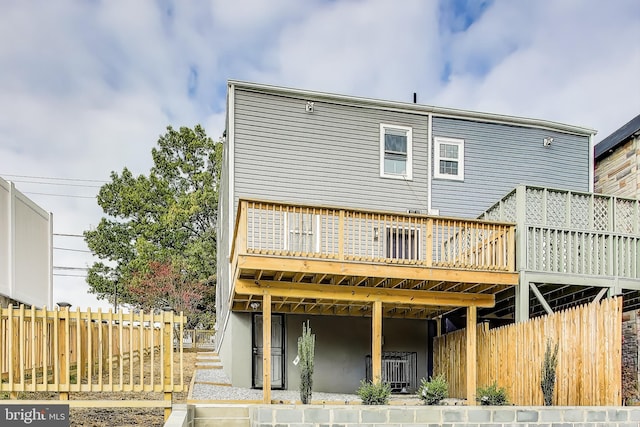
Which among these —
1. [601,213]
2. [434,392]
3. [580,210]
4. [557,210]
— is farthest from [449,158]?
[434,392]

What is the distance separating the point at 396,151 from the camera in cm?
1280

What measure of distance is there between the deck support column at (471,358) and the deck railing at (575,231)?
1.30m

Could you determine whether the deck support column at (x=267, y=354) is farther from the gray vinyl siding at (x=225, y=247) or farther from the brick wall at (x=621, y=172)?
the brick wall at (x=621, y=172)

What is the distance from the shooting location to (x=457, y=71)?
20.0m

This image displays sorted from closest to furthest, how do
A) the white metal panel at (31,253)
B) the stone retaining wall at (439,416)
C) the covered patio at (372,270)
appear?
the stone retaining wall at (439,416) → the covered patio at (372,270) → the white metal panel at (31,253)

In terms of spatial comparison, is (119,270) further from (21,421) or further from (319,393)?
(21,421)

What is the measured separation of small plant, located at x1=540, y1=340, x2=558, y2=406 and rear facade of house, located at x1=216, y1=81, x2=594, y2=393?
2.09 metres

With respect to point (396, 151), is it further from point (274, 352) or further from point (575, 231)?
point (274, 352)

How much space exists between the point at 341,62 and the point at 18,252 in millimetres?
11976

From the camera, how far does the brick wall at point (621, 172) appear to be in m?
13.0

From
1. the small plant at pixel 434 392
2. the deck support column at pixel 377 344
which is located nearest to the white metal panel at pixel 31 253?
the deck support column at pixel 377 344

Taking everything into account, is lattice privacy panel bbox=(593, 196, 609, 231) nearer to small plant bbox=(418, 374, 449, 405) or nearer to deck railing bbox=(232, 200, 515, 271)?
deck railing bbox=(232, 200, 515, 271)

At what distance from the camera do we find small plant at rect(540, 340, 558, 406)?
23.9ft

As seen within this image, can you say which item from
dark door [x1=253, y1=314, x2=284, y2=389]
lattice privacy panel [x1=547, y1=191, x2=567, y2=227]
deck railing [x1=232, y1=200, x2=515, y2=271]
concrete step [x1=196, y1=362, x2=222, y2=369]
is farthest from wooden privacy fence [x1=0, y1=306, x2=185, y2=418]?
concrete step [x1=196, y1=362, x2=222, y2=369]
